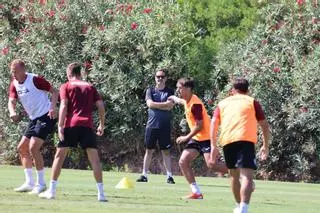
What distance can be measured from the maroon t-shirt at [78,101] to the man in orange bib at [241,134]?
2129 millimetres

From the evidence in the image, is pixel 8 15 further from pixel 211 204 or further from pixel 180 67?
pixel 211 204

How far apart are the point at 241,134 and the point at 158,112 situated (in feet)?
24.5

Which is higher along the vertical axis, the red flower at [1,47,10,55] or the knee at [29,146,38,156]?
the red flower at [1,47,10,55]

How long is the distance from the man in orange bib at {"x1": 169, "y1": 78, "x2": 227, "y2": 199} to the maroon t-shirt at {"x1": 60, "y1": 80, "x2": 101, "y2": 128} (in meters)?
1.78

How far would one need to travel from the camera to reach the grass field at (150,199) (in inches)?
478

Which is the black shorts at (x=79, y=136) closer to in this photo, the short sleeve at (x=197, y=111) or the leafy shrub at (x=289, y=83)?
the short sleeve at (x=197, y=111)

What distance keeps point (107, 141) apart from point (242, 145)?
49.2 ft

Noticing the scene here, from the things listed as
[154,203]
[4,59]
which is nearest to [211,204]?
[154,203]

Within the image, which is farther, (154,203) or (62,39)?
(62,39)

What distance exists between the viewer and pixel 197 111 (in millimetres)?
14453

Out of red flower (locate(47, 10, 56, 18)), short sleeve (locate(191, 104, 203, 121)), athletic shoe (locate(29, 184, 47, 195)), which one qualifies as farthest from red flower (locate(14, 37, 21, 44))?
short sleeve (locate(191, 104, 203, 121))

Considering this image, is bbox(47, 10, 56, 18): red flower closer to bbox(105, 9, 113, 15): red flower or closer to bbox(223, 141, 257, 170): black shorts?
bbox(105, 9, 113, 15): red flower

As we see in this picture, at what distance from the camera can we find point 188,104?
48.1 ft

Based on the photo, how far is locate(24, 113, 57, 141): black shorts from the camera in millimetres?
14305
